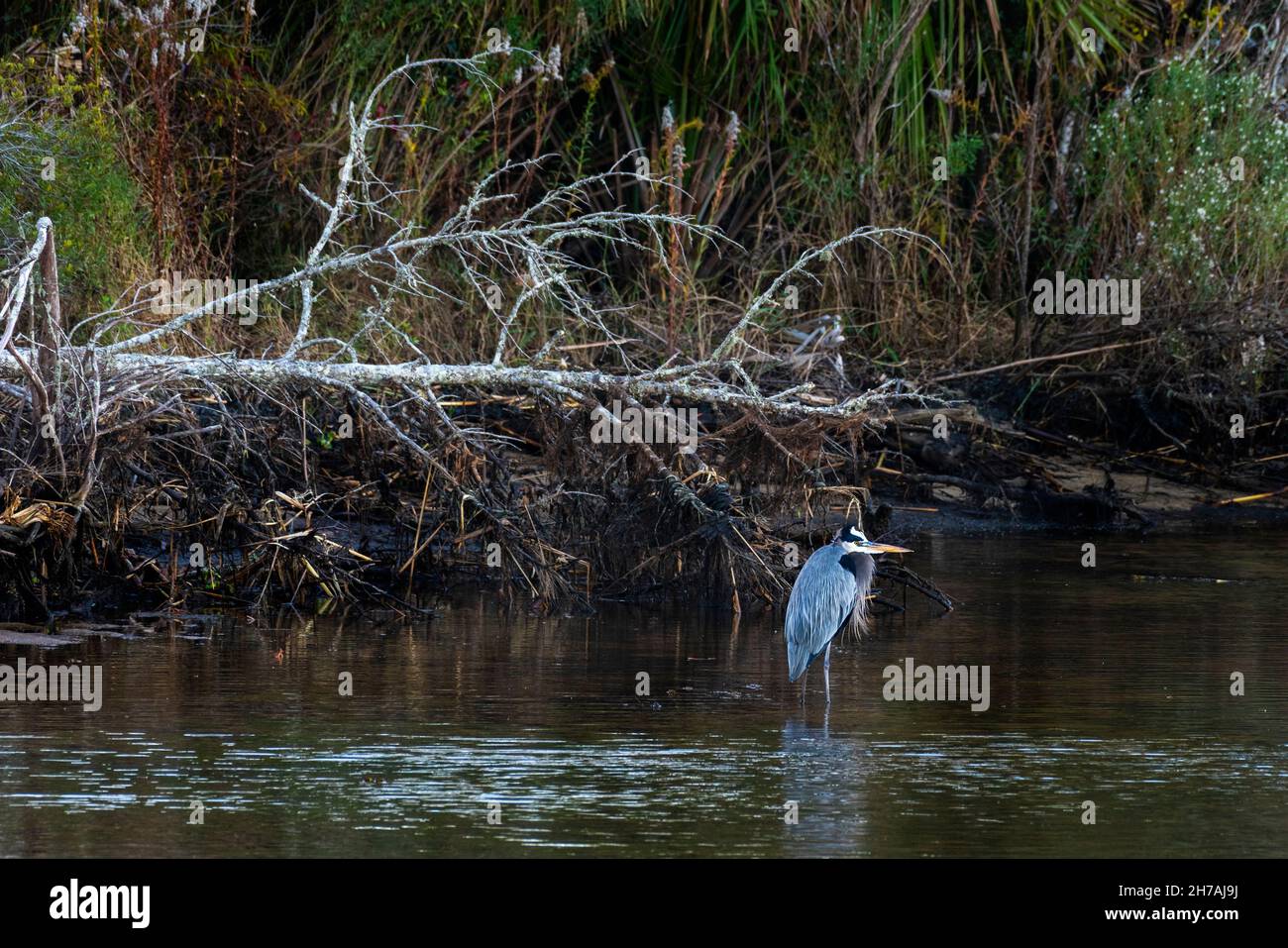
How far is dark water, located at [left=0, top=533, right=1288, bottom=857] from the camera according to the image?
640 centimetres

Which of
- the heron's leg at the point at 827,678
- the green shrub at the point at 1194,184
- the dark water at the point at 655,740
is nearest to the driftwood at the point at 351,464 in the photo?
the dark water at the point at 655,740

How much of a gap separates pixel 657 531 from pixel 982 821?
4.79 meters

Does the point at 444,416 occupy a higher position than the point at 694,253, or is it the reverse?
the point at 694,253

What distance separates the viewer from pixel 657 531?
36.7ft

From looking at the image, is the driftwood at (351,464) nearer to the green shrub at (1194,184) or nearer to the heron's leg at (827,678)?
the heron's leg at (827,678)

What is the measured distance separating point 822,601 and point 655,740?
1620 millimetres

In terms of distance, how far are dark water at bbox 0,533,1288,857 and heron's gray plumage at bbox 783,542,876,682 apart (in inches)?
9.1

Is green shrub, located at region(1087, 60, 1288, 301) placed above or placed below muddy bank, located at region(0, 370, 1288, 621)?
above

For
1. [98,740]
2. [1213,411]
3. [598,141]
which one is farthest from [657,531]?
[598,141]

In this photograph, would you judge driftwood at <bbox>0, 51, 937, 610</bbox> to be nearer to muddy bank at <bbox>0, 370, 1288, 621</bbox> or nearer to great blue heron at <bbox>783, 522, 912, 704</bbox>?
muddy bank at <bbox>0, 370, 1288, 621</bbox>

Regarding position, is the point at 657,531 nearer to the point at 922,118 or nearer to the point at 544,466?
the point at 544,466

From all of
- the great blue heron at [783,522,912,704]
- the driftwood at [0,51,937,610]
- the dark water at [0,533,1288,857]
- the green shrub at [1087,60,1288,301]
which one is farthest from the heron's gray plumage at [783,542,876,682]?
the green shrub at [1087,60,1288,301]

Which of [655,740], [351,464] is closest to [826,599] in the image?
[655,740]
